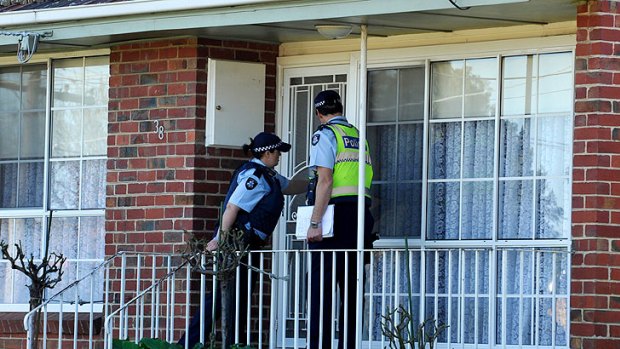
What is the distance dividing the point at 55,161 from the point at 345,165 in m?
3.34

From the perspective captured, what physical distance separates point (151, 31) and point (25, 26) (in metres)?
1.16

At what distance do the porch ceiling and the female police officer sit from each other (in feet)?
2.97

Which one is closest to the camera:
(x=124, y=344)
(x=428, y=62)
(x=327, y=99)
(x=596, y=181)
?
(x=596, y=181)

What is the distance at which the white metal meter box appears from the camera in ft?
36.9

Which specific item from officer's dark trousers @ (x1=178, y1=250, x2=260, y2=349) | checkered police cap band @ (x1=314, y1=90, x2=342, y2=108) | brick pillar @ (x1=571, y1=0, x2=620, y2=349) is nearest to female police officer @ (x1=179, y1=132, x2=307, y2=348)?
officer's dark trousers @ (x1=178, y1=250, x2=260, y2=349)

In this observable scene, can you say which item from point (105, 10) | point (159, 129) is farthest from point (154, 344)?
point (105, 10)

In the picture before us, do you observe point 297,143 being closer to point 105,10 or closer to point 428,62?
point 428,62

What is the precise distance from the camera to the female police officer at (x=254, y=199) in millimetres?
10422

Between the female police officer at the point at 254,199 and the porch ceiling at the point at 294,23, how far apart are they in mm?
905

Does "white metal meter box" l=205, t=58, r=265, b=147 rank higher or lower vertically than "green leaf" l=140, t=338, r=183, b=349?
higher

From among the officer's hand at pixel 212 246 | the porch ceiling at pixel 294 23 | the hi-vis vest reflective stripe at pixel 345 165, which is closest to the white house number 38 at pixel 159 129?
the porch ceiling at pixel 294 23

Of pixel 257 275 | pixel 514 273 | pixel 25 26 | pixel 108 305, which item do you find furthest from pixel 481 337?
pixel 25 26

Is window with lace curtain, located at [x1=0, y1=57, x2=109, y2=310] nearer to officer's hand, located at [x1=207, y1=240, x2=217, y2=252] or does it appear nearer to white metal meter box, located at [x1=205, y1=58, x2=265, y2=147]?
white metal meter box, located at [x1=205, y1=58, x2=265, y2=147]

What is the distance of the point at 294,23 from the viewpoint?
10.5 m
